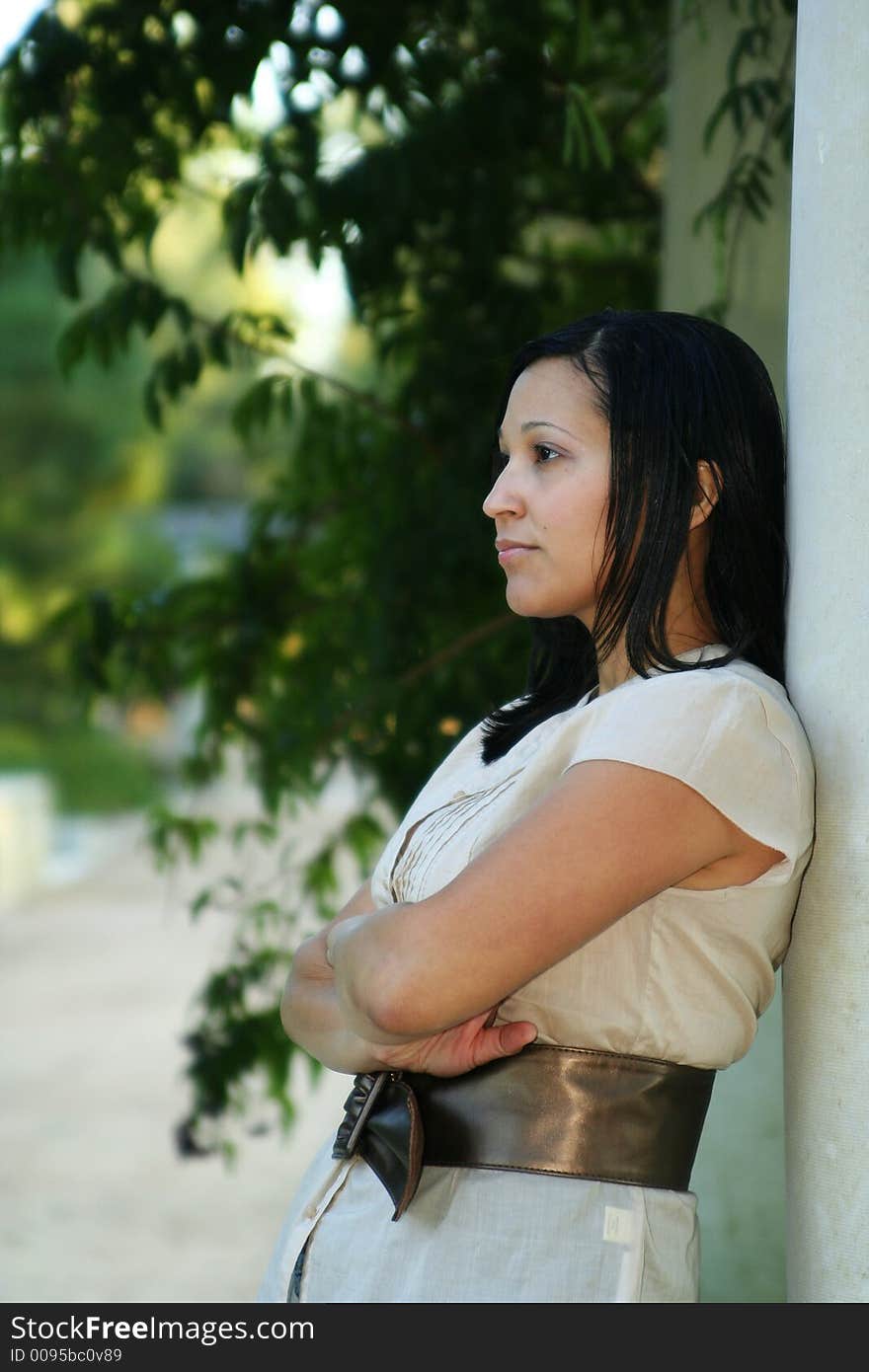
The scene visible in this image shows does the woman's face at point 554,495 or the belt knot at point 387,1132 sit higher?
the woman's face at point 554,495

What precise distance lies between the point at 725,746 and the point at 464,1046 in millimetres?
356

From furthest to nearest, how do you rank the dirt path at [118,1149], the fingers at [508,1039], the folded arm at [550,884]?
the dirt path at [118,1149], the fingers at [508,1039], the folded arm at [550,884]

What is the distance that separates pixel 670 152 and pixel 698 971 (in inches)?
73.3

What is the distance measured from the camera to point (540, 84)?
2.89m

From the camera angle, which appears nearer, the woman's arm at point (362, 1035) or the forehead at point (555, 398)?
the woman's arm at point (362, 1035)

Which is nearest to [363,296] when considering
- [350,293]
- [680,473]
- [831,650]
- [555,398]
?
[350,293]

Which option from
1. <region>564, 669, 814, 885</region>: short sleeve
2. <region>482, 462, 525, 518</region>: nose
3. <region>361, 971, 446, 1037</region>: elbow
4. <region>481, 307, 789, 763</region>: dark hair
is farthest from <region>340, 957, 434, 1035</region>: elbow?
<region>482, 462, 525, 518</region>: nose

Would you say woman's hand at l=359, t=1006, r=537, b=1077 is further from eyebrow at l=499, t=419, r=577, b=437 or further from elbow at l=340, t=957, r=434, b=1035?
eyebrow at l=499, t=419, r=577, b=437

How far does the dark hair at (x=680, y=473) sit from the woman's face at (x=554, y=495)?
0.02 m

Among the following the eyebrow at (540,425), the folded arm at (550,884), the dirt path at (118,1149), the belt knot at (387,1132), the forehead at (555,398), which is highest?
the forehead at (555,398)

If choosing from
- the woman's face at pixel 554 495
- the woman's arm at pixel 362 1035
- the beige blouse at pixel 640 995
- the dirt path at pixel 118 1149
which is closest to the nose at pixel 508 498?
the woman's face at pixel 554 495

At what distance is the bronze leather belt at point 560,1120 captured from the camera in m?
1.36

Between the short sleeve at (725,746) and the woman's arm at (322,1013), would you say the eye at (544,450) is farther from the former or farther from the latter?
the woman's arm at (322,1013)

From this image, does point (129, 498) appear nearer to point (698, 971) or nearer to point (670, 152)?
point (670, 152)
